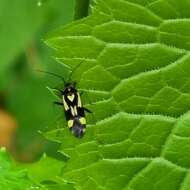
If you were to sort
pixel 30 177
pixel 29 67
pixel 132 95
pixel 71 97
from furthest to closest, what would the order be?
pixel 29 67 → pixel 71 97 → pixel 30 177 → pixel 132 95

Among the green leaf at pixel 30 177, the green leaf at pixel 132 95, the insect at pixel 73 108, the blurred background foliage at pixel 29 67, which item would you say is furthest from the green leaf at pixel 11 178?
the blurred background foliage at pixel 29 67

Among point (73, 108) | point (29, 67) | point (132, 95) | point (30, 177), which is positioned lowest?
point (29, 67)

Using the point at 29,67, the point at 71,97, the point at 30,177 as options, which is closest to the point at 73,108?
the point at 71,97

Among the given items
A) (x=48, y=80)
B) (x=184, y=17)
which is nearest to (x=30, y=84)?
(x=48, y=80)

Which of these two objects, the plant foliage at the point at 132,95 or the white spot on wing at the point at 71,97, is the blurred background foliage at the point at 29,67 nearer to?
the white spot on wing at the point at 71,97

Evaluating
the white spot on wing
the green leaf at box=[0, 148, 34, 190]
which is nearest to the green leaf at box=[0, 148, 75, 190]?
the green leaf at box=[0, 148, 34, 190]

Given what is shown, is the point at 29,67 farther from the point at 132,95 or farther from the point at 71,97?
the point at 132,95
